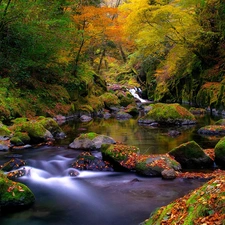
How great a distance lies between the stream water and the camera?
4543 mm

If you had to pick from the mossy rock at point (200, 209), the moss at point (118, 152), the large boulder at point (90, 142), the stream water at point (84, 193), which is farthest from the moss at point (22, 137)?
the mossy rock at point (200, 209)

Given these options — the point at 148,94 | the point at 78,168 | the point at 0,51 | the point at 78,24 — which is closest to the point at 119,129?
the point at 78,168

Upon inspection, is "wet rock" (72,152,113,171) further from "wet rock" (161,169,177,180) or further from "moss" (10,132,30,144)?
"moss" (10,132,30,144)

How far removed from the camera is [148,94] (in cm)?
3131

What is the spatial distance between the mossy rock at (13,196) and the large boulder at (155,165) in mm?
2755

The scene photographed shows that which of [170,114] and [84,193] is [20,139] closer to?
[84,193]

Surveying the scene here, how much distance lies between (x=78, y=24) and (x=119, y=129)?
882cm

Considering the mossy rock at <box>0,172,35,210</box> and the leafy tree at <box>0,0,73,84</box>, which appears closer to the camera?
the mossy rock at <box>0,172,35,210</box>

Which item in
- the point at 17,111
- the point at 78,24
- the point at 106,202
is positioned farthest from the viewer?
the point at 78,24

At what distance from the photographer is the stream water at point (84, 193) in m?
Result: 4.54

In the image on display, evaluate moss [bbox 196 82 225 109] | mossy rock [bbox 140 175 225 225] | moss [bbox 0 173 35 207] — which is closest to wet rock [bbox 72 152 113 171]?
moss [bbox 0 173 35 207]

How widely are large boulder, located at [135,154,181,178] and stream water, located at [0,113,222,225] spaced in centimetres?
22

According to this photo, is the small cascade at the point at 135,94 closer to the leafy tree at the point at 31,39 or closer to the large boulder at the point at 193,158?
the leafy tree at the point at 31,39

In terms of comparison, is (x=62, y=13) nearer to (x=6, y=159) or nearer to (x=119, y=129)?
(x=119, y=129)
